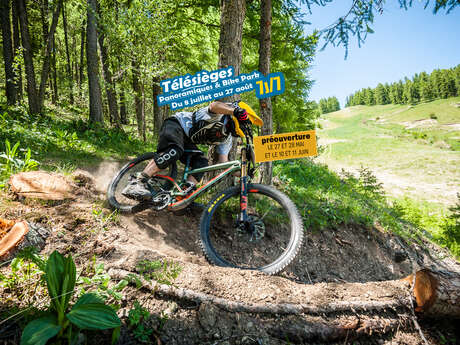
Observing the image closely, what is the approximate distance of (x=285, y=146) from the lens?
2779 millimetres

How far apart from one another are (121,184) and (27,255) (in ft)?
8.08

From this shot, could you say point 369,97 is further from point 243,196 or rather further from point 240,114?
point 243,196

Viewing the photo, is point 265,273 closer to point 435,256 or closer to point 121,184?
point 121,184

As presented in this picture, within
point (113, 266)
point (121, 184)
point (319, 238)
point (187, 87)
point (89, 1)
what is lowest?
point (319, 238)

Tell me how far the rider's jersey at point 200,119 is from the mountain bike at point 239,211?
1.10 feet

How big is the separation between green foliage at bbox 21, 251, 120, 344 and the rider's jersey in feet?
7.57

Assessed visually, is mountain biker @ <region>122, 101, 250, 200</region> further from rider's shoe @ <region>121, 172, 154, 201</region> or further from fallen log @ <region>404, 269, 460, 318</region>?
fallen log @ <region>404, 269, 460, 318</region>

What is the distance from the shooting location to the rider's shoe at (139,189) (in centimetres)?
330

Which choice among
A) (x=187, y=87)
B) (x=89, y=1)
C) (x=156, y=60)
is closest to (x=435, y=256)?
(x=187, y=87)

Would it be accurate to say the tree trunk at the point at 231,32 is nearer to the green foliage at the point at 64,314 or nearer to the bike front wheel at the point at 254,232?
the bike front wheel at the point at 254,232

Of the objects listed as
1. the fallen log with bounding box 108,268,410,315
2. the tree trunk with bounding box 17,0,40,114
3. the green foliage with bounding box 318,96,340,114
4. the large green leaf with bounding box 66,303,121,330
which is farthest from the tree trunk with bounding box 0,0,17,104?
the green foliage with bounding box 318,96,340,114

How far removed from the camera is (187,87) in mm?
3156

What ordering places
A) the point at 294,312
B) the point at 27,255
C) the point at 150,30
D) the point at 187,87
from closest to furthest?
1. the point at 27,255
2. the point at 294,312
3. the point at 187,87
4. the point at 150,30

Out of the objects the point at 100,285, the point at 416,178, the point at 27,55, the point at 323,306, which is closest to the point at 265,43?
the point at 323,306
